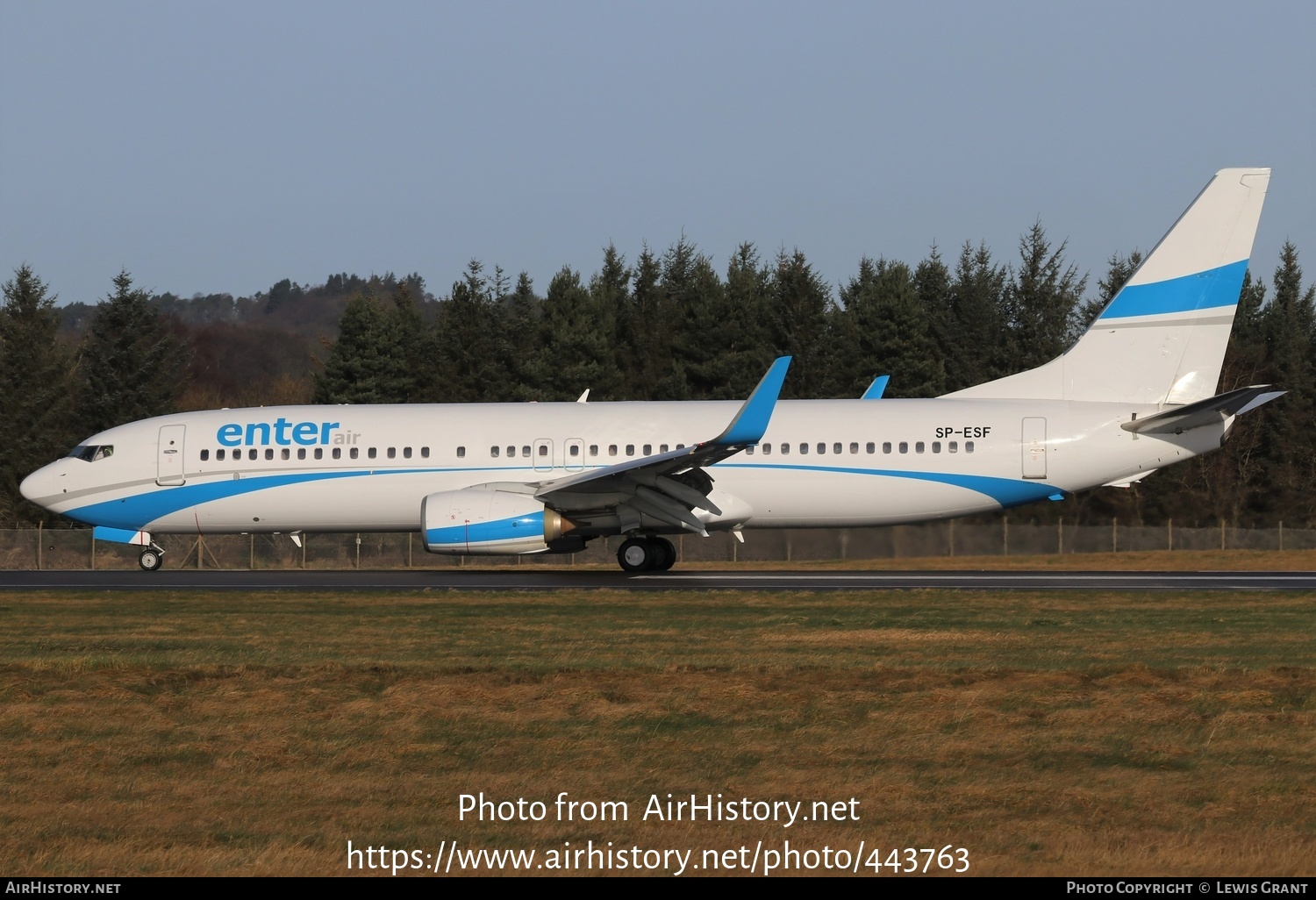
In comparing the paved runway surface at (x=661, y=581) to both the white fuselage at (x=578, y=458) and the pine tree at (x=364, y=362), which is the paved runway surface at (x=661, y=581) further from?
the pine tree at (x=364, y=362)

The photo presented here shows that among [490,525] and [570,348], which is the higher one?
[570,348]

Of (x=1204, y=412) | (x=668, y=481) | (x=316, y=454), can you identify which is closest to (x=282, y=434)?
(x=316, y=454)

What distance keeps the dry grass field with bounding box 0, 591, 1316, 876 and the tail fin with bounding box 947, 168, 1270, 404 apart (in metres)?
8.85

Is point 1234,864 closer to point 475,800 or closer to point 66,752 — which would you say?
point 475,800

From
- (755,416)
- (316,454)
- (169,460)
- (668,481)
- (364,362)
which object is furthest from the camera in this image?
(364,362)

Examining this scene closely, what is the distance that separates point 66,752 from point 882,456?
17.9 metres

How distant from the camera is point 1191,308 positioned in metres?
26.7

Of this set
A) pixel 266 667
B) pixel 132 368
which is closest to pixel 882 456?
pixel 266 667

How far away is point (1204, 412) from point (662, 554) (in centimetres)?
949

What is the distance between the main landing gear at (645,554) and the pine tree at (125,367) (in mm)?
35955

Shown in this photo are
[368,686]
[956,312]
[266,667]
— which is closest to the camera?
[368,686]

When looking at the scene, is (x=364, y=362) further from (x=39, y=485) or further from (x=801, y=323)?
(x=39, y=485)

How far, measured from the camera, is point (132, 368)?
5991cm

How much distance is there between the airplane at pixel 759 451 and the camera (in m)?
25.7
